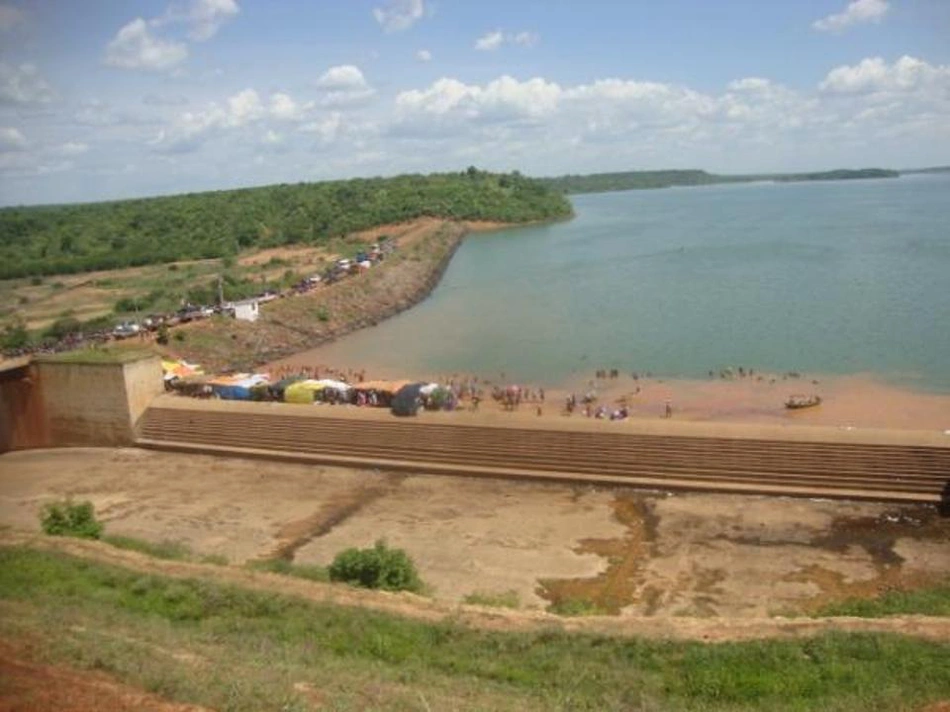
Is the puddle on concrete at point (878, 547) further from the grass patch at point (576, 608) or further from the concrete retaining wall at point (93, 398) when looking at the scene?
the concrete retaining wall at point (93, 398)

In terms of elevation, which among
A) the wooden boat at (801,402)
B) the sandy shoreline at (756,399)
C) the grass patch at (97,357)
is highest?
the grass patch at (97,357)

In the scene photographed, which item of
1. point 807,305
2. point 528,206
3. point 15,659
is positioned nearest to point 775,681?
point 15,659

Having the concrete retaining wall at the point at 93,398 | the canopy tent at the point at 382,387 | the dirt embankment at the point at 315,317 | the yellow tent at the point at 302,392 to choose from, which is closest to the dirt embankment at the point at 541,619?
the canopy tent at the point at 382,387

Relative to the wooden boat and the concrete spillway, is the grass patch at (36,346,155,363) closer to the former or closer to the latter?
the concrete spillway

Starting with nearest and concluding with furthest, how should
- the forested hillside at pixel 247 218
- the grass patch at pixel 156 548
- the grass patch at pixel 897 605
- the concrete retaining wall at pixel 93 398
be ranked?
the grass patch at pixel 897 605, the grass patch at pixel 156 548, the concrete retaining wall at pixel 93 398, the forested hillside at pixel 247 218

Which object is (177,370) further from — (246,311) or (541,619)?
(541,619)

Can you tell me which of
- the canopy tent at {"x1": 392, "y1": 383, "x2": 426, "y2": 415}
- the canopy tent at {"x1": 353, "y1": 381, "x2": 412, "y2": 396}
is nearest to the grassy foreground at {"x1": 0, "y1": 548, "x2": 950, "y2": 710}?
the canopy tent at {"x1": 392, "y1": 383, "x2": 426, "y2": 415}
